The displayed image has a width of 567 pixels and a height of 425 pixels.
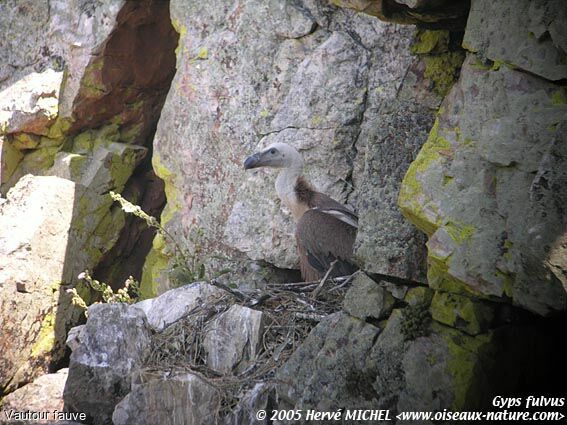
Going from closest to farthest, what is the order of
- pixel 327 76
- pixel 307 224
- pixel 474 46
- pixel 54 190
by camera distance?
pixel 474 46
pixel 307 224
pixel 327 76
pixel 54 190

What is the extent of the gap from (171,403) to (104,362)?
30.3 inches

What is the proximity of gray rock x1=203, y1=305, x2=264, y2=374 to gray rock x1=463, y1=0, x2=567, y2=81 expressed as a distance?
7.66 ft

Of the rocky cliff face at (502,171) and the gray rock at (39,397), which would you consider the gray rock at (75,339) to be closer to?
the gray rock at (39,397)

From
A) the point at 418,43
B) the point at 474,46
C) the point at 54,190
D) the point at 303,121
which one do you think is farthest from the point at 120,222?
the point at 474,46

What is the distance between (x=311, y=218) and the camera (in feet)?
20.7

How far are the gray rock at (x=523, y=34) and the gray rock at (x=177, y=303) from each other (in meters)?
2.83

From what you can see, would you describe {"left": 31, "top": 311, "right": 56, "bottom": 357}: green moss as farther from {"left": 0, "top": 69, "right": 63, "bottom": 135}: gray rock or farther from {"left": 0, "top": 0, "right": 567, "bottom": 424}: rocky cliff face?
{"left": 0, "top": 69, "right": 63, "bottom": 135}: gray rock

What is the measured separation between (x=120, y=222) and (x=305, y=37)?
300cm

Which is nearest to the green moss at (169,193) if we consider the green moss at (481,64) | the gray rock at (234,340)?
the gray rock at (234,340)

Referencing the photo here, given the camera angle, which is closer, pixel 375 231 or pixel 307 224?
pixel 375 231

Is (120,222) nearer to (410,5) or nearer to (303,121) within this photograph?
(303,121)

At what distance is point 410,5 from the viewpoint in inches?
159

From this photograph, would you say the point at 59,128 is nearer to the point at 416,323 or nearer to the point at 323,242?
the point at 323,242

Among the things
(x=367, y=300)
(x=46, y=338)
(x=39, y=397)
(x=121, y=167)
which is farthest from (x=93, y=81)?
(x=367, y=300)
